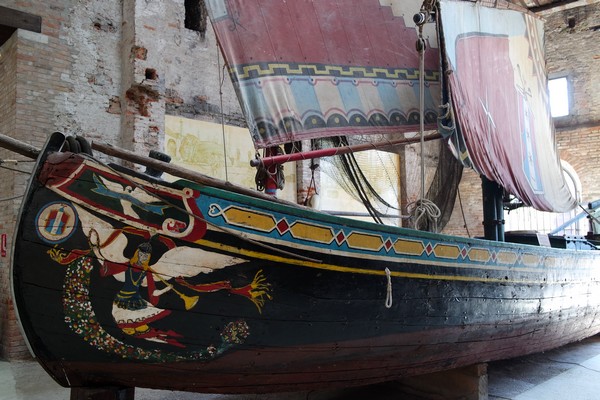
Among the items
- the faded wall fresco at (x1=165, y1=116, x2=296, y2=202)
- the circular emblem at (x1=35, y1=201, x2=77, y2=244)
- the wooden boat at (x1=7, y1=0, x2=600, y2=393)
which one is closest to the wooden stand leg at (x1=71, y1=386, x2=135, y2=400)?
the wooden boat at (x1=7, y1=0, x2=600, y2=393)

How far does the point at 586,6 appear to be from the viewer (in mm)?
10461

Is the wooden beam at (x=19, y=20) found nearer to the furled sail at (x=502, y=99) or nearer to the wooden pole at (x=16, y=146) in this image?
the wooden pole at (x=16, y=146)

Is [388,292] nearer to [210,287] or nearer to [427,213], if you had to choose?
[427,213]

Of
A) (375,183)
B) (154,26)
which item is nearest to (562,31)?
(375,183)

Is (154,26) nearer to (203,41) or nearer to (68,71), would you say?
(203,41)

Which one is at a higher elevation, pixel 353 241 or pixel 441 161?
pixel 441 161

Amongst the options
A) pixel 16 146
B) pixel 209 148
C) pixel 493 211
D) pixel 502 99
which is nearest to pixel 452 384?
pixel 493 211

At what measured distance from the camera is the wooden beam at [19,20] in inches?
202

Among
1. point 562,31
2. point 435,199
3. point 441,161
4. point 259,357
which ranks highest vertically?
Result: point 562,31

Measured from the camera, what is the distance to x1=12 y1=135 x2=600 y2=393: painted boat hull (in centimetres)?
216

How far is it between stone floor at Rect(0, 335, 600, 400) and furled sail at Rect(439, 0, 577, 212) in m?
1.66

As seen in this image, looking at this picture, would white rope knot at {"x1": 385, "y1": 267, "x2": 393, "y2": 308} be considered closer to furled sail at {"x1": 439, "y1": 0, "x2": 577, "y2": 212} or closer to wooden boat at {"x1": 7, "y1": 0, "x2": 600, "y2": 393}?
wooden boat at {"x1": 7, "y1": 0, "x2": 600, "y2": 393}

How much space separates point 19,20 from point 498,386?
6.29 metres

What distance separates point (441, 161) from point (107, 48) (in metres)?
4.50
